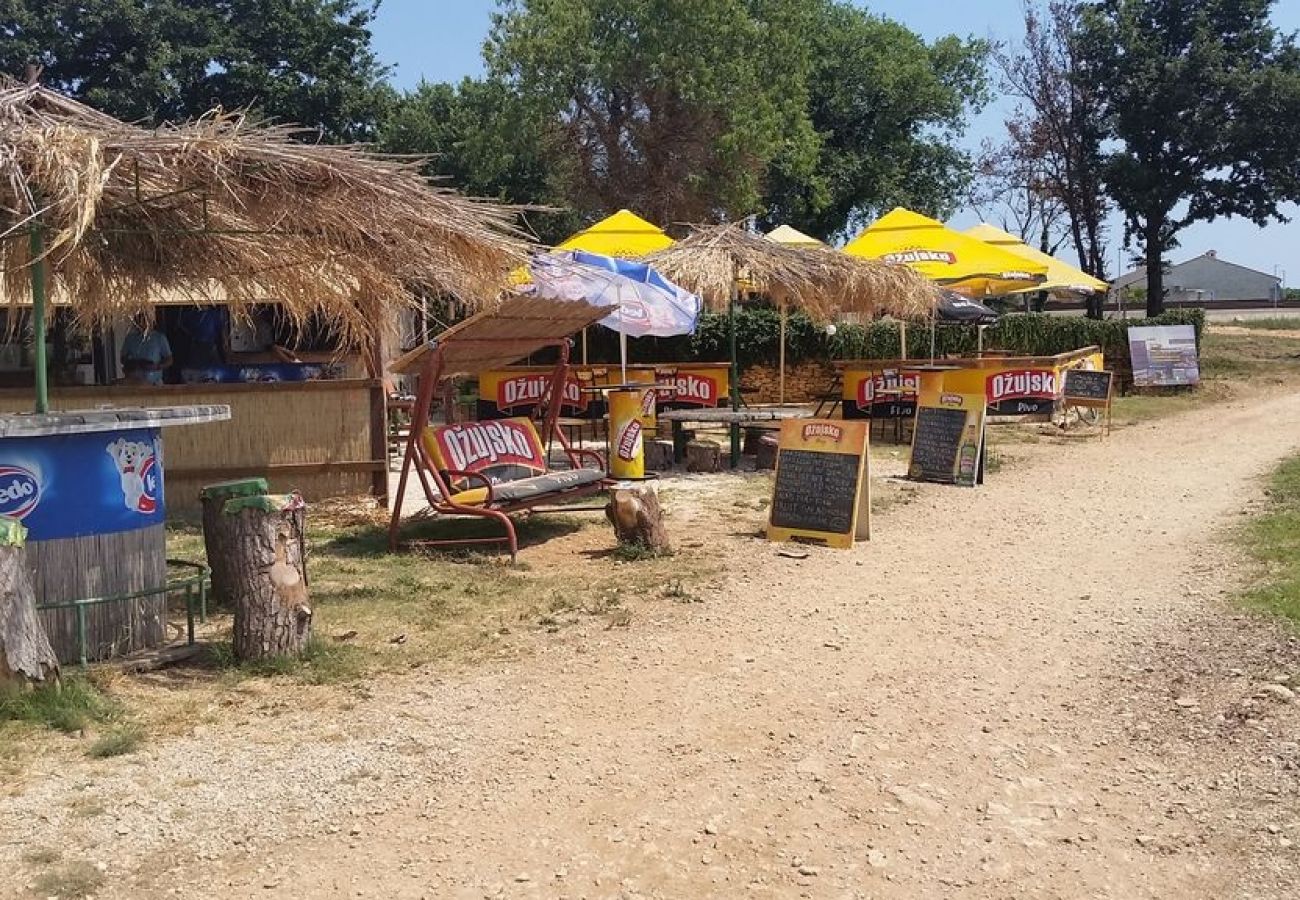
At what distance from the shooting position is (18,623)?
4953 mm

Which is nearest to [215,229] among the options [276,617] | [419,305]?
[419,305]

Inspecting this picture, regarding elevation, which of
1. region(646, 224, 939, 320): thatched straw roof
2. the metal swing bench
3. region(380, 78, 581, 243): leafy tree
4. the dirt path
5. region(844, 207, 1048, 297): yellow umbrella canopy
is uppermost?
region(380, 78, 581, 243): leafy tree

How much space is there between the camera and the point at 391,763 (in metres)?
4.62

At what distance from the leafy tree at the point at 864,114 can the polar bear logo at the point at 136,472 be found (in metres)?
31.5

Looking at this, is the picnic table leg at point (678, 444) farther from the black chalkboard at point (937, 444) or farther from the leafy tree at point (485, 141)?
the leafy tree at point (485, 141)

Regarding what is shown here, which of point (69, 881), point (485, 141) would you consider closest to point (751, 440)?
point (69, 881)

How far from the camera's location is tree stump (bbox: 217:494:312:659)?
568 centimetres

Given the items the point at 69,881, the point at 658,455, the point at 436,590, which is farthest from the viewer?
the point at 658,455

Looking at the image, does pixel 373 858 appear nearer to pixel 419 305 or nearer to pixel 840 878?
pixel 840 878

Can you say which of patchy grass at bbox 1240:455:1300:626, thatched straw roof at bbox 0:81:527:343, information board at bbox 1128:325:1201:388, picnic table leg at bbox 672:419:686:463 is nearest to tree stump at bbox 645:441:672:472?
picnic table leg at bbox 672:419:686:463

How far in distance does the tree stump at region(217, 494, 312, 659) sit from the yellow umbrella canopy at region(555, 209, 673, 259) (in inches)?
389

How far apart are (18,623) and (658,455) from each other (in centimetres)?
954

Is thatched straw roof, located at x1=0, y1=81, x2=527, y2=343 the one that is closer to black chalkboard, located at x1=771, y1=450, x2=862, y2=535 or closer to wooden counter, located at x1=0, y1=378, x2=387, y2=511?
wooden counter, located at x1=0, y1=378, x2=387, y2=511

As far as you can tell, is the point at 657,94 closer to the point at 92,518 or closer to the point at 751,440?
the point at 751,440
